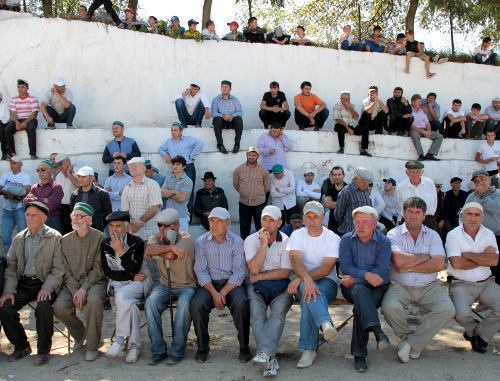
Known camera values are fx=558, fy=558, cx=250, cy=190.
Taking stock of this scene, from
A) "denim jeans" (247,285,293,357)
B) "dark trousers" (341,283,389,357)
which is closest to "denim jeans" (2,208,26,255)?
"denim jeans" (247,285,293,357)

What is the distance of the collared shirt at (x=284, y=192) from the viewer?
29.5 ft

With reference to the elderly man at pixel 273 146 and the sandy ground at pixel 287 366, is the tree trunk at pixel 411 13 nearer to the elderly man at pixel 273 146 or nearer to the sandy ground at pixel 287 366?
the elderly man at pixel 273 146

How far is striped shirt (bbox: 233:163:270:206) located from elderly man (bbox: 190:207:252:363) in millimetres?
3362

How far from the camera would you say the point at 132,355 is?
506 cm

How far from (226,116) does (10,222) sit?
160 inches

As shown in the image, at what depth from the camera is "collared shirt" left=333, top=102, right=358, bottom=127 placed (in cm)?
1108

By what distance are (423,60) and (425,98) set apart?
1.02 meters

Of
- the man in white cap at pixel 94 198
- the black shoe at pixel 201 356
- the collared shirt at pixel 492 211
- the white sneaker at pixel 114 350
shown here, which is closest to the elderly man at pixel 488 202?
the collared shirt at pixel 492 211

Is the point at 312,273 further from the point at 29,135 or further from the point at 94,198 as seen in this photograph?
the point at 29,135

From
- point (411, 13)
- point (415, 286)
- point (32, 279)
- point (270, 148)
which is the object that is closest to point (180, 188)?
point (270, 148)

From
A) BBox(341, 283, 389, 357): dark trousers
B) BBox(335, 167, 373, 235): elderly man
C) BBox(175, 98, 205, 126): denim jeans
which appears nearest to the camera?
BBox(341, 283, 389, 357): dark trousers

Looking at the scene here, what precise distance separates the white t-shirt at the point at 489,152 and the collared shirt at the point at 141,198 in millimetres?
7783

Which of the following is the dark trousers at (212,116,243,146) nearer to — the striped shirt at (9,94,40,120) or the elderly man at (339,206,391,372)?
the striped shirt at (9,94,40,120)

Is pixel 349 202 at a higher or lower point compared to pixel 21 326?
higher
